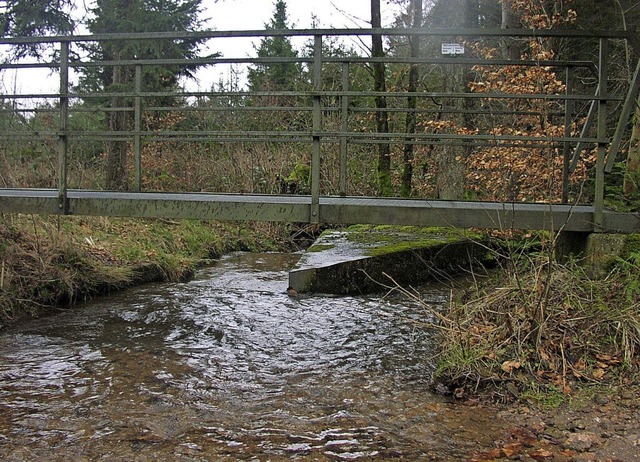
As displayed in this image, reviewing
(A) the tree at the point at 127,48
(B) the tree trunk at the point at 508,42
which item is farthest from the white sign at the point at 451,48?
(A) the tree at the point at 127,48

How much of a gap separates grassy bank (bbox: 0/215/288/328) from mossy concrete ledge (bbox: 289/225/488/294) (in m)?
2.25

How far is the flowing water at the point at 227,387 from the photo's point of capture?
11.7 feet

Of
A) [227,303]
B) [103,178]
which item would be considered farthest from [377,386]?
[103,178]

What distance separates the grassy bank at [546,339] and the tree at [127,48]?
9.68 metres

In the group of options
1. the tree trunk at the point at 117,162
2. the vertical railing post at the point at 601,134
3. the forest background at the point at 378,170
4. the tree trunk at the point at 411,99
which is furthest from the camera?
the tree trunk at the point at 411,99

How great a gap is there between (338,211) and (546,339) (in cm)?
199

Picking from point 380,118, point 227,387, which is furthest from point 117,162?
point 227,387

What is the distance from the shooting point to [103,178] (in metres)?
13.6

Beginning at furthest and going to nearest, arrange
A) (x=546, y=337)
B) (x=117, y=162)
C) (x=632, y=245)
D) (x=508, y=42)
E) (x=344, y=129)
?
1. (x=508, y=42)
2. (x=117, y=162)
3. (x=344, y=129)
4. (x=632, y=245)
5. (x=546, y=337)

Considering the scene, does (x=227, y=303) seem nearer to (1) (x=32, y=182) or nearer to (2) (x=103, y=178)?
(1) (x=32, y=182)

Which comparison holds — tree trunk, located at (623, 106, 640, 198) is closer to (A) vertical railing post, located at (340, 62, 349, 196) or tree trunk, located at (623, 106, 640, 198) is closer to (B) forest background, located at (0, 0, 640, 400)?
(B) forest background, located at (0, 0, 640, 400)

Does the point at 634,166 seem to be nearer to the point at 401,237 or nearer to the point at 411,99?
the point at 401,237

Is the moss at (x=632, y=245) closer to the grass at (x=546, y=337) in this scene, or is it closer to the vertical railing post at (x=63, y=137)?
the grass at (x=546, y=337)

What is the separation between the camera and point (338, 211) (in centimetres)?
538
